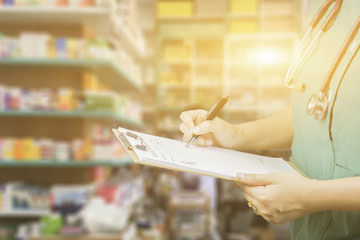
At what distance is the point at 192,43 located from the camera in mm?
6316

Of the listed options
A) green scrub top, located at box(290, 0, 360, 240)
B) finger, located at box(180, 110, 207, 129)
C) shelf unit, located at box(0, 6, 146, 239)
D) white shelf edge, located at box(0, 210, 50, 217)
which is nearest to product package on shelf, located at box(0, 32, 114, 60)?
shelf unit, located at box(0, 6, 146, 239)

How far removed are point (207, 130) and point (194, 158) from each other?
14cm

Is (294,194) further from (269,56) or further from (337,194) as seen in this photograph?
(269,56)

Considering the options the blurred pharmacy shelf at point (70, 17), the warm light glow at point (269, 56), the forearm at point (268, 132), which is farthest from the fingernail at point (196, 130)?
the warm light glow at point (269, 56)

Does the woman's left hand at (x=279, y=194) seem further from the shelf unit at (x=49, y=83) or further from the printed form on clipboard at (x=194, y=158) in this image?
the shelf unit at (x=49, y=83)

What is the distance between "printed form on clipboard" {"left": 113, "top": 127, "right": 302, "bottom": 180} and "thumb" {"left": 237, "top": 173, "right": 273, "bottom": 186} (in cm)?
1

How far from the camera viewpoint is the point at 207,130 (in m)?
0.82

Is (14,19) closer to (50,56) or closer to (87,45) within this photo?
(50,56)

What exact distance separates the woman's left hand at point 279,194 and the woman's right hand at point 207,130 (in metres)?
0.23

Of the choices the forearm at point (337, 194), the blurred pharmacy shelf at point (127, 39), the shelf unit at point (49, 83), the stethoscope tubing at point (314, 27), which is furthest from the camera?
the blurred pharmacy shelf at point (127, 39)

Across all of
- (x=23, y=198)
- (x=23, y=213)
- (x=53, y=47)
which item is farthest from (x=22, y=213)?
(x=53, y=47)

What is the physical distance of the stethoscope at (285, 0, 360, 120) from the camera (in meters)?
0.59

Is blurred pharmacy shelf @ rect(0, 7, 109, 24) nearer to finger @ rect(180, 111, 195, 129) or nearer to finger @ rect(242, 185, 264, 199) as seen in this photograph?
finger @ rect(180, 111, 195, 129)

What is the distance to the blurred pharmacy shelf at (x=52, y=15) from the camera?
3.22m
